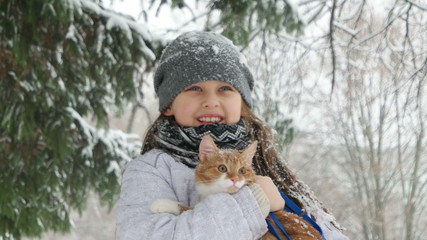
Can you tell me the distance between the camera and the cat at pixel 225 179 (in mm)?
1511

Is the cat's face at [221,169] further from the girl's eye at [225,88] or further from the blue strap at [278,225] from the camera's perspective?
the girl's eye at [225,88]

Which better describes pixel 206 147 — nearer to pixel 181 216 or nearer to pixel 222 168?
pixel 222 168

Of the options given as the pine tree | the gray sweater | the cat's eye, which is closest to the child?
the gray sweater

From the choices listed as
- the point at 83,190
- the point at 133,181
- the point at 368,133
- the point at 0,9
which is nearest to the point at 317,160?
the point at 368,133

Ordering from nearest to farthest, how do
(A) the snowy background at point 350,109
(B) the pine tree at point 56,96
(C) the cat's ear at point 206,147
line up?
(C) the cat's ear at point 206,147 → (B) the pine tree at point 56,96 → (A) the snowy background at point 350,109

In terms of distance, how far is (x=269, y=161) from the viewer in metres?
1.96

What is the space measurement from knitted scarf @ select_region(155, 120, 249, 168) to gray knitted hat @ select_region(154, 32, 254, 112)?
0.48 ft

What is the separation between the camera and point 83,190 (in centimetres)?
445

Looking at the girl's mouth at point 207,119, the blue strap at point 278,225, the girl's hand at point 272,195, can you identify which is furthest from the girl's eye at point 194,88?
the blue strap at point 278,225

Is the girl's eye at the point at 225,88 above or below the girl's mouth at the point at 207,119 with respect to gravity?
above

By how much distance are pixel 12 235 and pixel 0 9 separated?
1995 mm

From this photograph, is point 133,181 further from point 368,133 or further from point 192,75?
point 368,133

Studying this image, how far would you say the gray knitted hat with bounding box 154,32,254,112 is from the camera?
1.82 metres

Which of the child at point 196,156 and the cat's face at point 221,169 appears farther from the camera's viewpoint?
the cat's face at point 221,169
